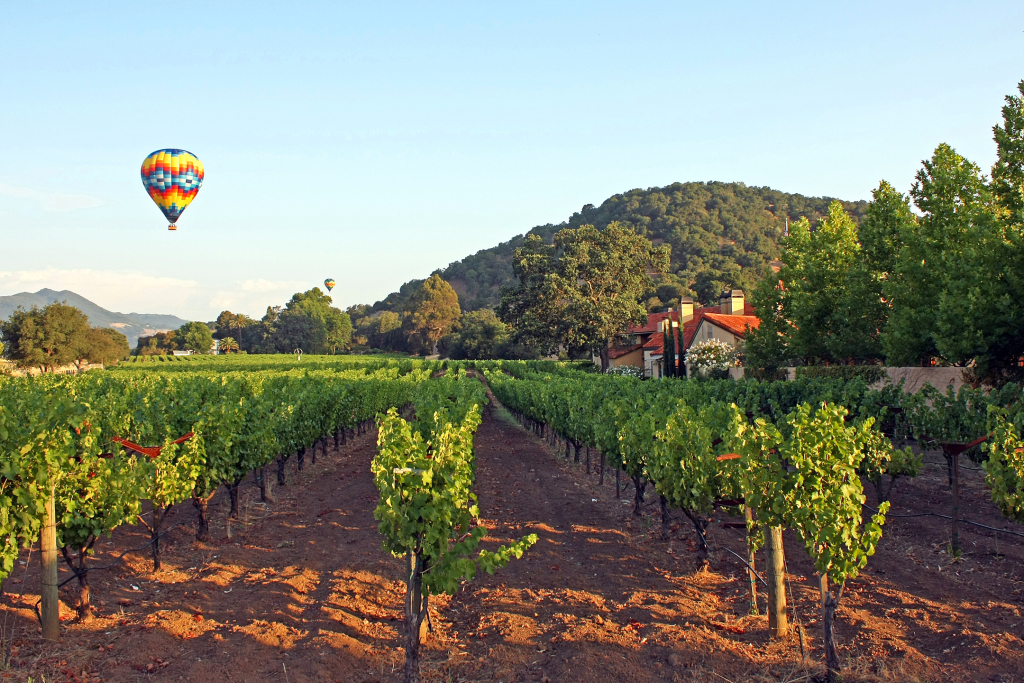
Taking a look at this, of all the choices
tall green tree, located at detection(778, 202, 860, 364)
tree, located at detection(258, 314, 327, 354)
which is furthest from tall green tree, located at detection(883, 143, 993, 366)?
tree, located at detection(258, 314, 327, 354)

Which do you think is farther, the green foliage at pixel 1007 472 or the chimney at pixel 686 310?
the chimney at pixel 686 310

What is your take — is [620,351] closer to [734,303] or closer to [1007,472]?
[734,303]

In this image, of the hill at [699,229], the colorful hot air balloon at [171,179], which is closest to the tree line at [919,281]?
the colorful hot air balloon at [171,179]

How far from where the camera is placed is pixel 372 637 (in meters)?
6.26

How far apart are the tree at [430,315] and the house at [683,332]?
49.6m

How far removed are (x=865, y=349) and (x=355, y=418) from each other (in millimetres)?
20623

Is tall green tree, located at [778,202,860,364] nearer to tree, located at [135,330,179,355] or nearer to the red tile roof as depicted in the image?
the red tile roof

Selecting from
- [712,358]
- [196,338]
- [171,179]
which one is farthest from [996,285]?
[196,338]

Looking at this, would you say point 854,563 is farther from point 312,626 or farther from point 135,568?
point 135,568

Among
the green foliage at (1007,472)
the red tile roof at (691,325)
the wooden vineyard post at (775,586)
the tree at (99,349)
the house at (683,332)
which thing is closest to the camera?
the wooden vineyard post at (775,586)

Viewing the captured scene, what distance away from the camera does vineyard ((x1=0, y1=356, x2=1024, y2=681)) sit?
5445 mm

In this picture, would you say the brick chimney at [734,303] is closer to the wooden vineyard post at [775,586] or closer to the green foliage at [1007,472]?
the green foliage at [1007,472]

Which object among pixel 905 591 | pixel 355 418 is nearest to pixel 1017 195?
pixel 905 591

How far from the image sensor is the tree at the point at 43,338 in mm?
66688
